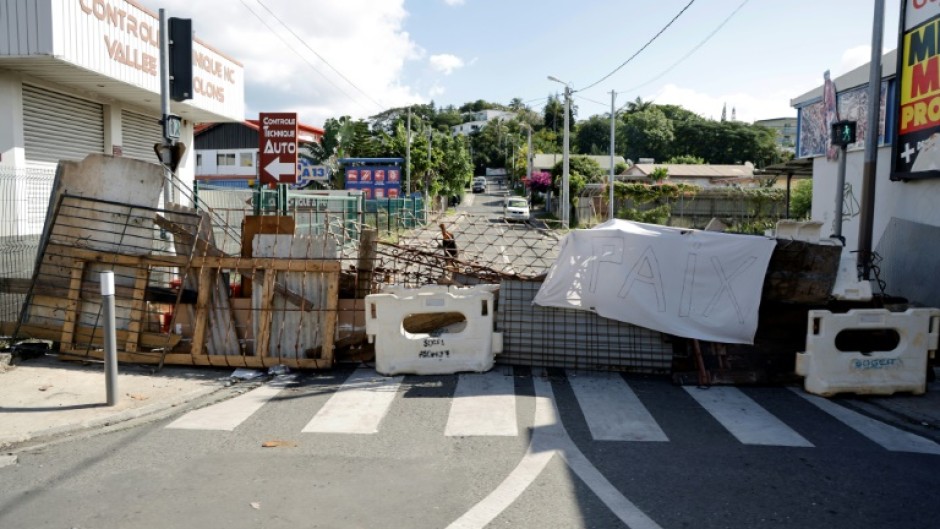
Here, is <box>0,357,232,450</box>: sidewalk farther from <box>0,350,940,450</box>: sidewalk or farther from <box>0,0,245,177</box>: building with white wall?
<box>0,0,245,177</box>: building with white wall

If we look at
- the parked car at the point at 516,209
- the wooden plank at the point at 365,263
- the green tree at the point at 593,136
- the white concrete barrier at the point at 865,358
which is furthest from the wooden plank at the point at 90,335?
the green tree at the point at 593,136

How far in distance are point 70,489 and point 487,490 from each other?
123 inches

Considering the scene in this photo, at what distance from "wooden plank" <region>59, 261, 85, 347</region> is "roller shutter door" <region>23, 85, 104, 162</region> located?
6.37 m

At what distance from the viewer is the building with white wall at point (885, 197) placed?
12.2 metres

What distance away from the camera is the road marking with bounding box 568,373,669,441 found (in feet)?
22.5

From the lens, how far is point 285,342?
9516 millimetres

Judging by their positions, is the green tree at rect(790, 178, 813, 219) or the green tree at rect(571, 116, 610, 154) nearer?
the green tree at rect(790, 178, 813, 219)

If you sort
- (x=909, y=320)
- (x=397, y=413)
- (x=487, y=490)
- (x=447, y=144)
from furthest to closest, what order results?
(x=447, y=144)
(x=909, y=320)
(x=397, y=413)
(x=487, y=490)

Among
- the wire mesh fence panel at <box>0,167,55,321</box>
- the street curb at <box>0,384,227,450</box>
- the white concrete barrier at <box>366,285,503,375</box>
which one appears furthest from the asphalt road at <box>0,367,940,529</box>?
the wire mesh fence panel at <box>0,167,55,321</box>

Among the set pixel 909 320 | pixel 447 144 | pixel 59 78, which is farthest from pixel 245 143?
pixel 909 320

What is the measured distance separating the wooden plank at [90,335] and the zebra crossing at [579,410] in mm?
1743

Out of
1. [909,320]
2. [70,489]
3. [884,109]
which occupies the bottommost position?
[70,489]

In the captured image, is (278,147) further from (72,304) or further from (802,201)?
(802,201)

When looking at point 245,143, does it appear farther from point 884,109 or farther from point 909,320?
point 909,320
